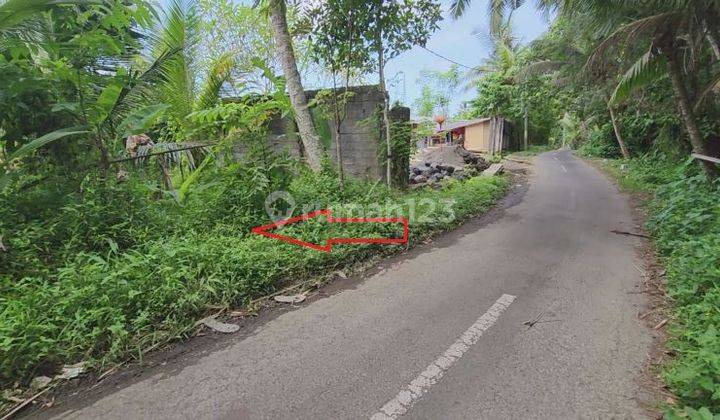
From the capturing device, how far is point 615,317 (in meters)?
3.16

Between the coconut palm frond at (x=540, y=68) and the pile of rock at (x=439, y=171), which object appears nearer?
the pile of rock at (x=439, y=171)

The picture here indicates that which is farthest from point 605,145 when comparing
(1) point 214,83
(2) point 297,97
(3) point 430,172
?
(1) point 214,83

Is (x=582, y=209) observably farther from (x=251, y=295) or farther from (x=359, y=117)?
(x=251, y=295)

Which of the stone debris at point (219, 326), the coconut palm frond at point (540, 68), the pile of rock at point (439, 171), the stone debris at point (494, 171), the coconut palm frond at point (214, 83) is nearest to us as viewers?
the stone debris at point (219, 326)

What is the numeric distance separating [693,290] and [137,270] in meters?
4.98

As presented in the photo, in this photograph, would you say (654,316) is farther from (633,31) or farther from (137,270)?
(633,31)

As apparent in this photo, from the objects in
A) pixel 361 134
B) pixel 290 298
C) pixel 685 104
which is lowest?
pixel 290 298

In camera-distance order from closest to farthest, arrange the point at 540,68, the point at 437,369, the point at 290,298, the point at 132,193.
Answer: the point at 437,369
the point at 290,298
the point at 132,193
the point at 540,68

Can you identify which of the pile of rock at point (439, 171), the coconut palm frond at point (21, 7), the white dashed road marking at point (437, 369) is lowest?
the white dashed road marking at point (437, 369)


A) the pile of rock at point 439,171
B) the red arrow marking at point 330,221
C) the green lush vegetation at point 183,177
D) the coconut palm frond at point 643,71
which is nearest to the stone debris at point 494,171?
the pile of rock at point 439,171

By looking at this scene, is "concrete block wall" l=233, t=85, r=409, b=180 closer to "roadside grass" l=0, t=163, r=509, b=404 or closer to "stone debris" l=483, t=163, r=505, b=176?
"roadside grass" l=0, t=163, r=509, b=404

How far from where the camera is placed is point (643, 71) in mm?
6805

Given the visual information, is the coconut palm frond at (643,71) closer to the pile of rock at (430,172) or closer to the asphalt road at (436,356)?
the asphalt road at (436,356)

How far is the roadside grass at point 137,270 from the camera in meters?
2.66
